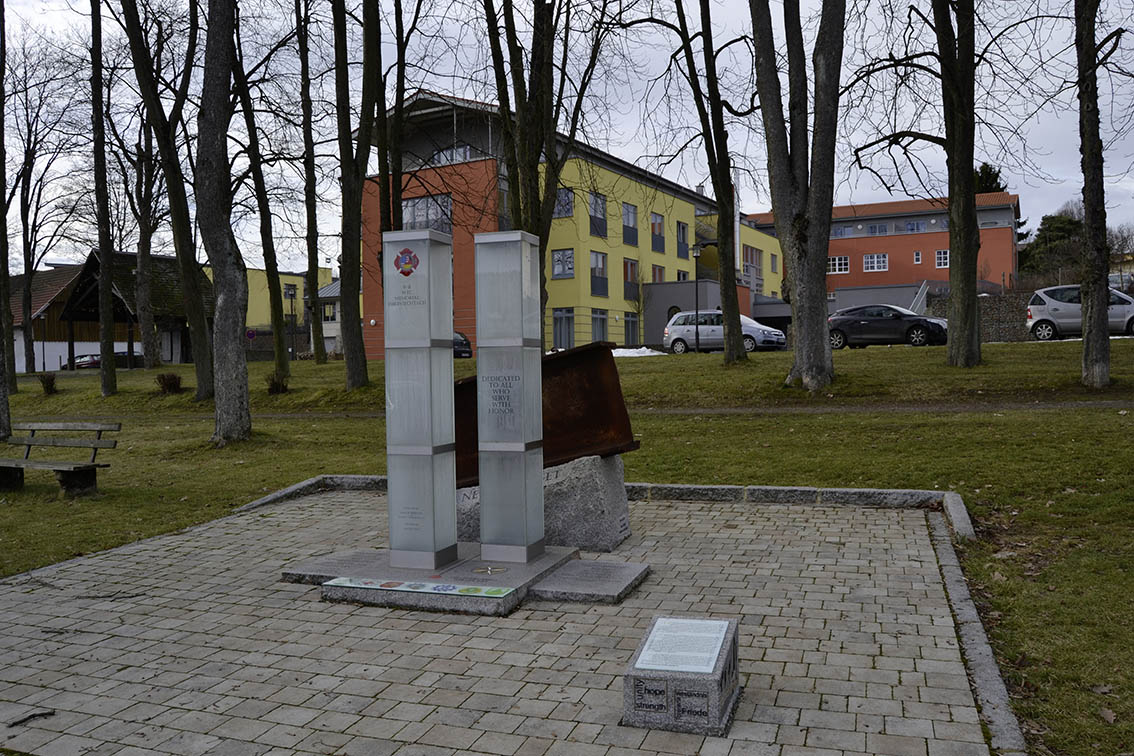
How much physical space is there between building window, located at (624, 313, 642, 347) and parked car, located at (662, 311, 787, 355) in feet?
50.5

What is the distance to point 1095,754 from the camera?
11.9ft

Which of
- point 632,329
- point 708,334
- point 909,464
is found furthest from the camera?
point 632,329

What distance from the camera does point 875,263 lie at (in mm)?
70125

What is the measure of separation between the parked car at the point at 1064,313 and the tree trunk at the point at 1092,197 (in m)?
13.7

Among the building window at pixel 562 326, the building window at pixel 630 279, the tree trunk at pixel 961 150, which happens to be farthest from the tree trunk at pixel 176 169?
the building window at pixel 630 279

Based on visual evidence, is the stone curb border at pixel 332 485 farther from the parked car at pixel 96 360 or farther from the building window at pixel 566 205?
the parked car at pixel 96 360

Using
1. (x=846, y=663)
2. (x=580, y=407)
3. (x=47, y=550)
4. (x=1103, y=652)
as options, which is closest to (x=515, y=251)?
(x=580, y=407)

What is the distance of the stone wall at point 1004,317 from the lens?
115 feet

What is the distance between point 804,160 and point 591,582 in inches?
470

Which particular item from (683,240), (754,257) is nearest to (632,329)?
(683,240)

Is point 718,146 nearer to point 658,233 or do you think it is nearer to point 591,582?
point 591,582

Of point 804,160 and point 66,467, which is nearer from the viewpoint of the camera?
point 66,467

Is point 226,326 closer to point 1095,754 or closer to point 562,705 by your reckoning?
point 562,705

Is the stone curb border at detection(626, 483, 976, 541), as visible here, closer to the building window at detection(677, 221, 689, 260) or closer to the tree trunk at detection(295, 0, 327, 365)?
the tree trunk at detection(295, 0, 327, 365)
